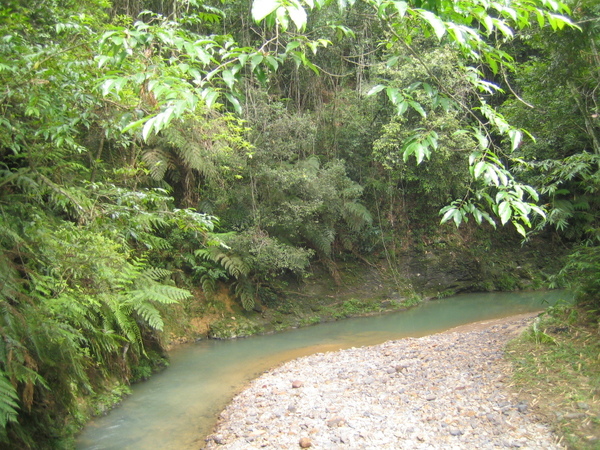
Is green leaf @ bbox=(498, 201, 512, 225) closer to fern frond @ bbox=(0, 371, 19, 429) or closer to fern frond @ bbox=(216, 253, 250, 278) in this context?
fern frond @ bbox=(0, 371, 19, 429)

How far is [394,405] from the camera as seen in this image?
4.63 meters

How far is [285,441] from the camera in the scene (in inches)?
167

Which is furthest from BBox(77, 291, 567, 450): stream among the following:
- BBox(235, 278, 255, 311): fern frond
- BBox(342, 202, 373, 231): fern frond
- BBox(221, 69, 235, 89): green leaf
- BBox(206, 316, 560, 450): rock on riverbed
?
BBox(221, 69, 235, 89): green leaf

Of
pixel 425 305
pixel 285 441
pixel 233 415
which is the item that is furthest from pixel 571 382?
pixel 425 305

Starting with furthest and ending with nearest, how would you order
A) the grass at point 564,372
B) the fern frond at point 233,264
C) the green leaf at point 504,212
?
1. the fern frond at point 233,264
2. the grass at point 564,372
3. the green leaf at point 504,212

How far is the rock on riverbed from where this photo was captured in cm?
384

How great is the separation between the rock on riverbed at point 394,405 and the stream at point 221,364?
1.29 feet

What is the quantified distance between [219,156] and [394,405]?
6.21 m

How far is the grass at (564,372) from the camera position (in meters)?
3.59

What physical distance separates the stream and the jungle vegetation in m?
0.47

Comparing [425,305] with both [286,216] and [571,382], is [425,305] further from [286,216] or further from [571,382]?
[571,382]

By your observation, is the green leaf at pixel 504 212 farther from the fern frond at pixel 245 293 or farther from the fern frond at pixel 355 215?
the fern frond at pixel 355 215

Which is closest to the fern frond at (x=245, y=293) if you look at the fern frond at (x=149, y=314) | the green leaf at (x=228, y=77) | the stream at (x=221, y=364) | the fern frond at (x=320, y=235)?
the stream at (x=221, y=364)

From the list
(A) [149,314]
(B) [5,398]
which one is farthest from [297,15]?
(A) [149,314]
